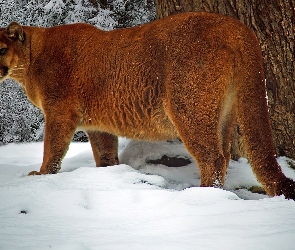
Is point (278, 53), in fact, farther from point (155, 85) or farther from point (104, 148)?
point (104, 148)

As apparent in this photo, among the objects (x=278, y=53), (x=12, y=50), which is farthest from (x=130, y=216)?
(x=12, y=50)

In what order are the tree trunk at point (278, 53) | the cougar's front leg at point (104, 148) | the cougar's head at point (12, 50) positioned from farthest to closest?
the cougar's front leg at point (104, 148), the cougar's head at point (12, 50), the tree trunk at point (278, 53)

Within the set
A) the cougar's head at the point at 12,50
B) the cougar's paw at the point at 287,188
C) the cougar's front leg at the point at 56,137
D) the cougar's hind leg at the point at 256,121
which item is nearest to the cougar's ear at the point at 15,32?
the cougar's head at the point at 12,50

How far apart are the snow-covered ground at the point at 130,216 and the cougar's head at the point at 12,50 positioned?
5.84 feet

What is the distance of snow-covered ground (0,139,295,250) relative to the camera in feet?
9.64

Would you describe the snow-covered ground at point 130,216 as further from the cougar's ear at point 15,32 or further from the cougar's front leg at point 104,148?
the cougar's ear at point 15,32

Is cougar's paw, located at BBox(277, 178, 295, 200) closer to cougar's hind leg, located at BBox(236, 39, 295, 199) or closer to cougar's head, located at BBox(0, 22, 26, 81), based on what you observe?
cougar's hind leg, located at BBox(236, 39, 295, 199)

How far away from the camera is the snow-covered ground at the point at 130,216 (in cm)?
294

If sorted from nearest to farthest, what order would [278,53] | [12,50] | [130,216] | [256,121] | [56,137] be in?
[130,216], [256,121], [278,53], [56,137], [12,50]

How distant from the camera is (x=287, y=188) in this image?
12.6 feet

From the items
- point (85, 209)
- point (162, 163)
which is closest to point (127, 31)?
point (162, 163)

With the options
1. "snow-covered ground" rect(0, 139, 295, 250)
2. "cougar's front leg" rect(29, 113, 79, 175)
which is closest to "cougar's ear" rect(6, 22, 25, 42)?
"cougar's front leg" rect(29, 113, 79, 175)

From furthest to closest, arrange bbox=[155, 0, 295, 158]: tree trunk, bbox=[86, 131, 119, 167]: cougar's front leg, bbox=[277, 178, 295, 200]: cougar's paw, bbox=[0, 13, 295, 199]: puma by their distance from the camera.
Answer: bbox=[86, 131, 119, 167]: cougar's front leg < bbox=[155, 0, 295, 158]: tree trunk < bbox=[0, 13, 295, 199]: puma < bbox=[277, 178, 295, 200]: cougar's paw

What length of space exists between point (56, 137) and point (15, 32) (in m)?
1.41
